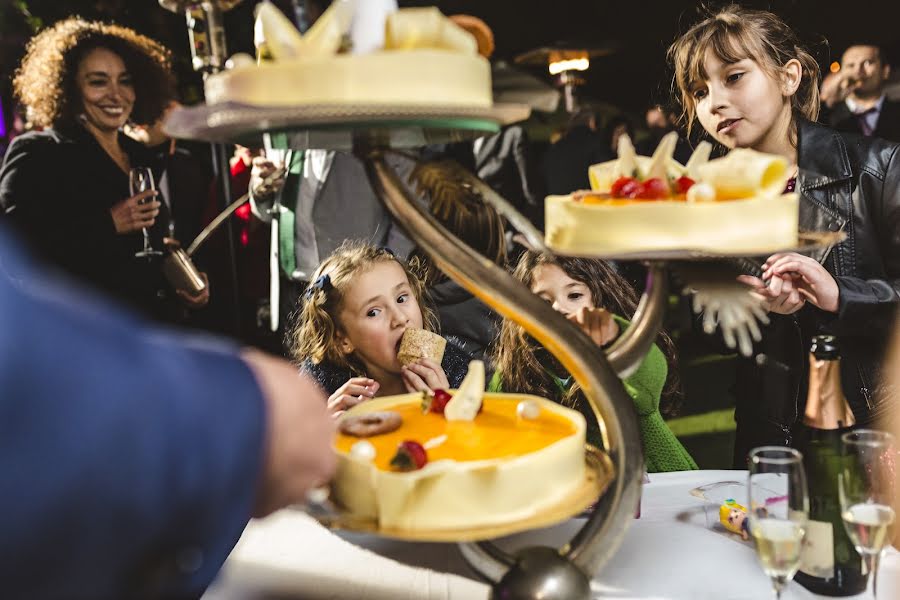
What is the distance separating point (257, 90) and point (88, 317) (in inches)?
18.5

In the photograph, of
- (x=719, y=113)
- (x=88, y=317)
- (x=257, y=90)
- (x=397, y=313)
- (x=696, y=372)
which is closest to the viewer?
(x=88, y=317)

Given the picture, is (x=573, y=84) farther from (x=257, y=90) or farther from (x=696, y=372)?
(x=257, y=90)

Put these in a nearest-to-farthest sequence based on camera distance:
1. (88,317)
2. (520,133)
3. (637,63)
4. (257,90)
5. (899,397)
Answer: (88,317)
(257,90)
(899,397)
(520,133)
(637,63)

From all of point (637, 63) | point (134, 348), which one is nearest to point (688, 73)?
point (134, 348)

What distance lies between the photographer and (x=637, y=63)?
10.7m

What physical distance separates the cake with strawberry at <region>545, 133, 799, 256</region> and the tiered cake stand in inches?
1.6

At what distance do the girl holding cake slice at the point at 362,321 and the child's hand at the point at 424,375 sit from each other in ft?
0.60

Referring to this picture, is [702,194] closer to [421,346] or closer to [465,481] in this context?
[465,481]

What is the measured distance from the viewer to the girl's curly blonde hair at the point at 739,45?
2057 millimetres

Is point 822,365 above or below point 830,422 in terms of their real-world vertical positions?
above

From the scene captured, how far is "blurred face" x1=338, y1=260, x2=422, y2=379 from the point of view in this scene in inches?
91.0

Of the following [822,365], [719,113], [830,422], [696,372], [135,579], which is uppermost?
[719,113]

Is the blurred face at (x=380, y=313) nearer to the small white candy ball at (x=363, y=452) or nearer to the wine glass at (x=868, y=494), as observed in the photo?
the small white candy ball at (x=363, y=452)

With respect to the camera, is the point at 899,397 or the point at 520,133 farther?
the point at 520,133
